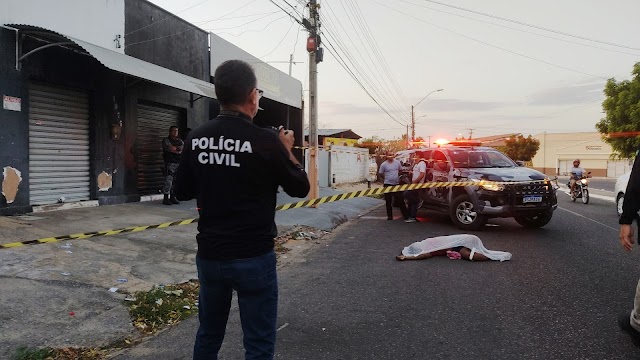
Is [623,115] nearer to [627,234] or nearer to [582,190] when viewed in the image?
[582,190]

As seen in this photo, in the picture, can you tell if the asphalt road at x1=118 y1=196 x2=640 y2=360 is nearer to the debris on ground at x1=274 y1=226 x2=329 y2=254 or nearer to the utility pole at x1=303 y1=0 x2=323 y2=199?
the debris on ground at x1=274 y1=226 x2=329 y2=254

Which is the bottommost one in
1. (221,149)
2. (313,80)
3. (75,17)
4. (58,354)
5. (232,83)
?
(58,354)

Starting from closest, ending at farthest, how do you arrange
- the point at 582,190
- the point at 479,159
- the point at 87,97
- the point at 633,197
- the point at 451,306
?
the point at 633,197 < the point at 451,306 < the point at 87,97 < the point at 479,159 < the point at 582,190

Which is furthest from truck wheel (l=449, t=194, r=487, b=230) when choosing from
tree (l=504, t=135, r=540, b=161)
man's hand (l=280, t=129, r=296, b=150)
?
tree (l=504, t=135, r=540, b=161)

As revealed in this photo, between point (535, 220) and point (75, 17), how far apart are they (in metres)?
10.3

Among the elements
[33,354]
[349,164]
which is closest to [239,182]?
[33,354]

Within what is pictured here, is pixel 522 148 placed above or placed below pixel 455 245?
above

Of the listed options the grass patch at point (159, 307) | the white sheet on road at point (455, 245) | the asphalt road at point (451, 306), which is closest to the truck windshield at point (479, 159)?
the asphalt road at point (451, 306)

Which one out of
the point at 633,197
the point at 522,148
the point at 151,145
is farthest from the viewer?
the point at 522,148

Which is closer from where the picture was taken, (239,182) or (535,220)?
(239,182)

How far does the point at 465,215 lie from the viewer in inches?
378

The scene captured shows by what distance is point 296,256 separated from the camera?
7.47 metres

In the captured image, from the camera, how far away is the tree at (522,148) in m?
70.1

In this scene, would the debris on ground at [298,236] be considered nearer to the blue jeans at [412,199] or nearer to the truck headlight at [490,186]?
the blue jeans at [412,199]
